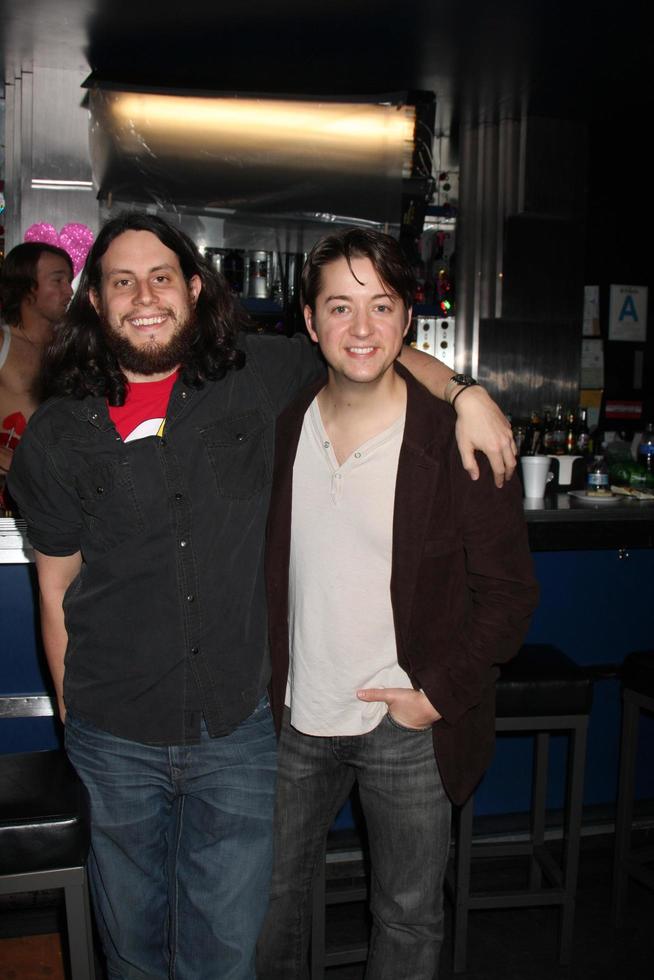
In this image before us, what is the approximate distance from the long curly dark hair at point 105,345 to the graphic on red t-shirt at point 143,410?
0.07 ft

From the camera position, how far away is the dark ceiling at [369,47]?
11.9 feet

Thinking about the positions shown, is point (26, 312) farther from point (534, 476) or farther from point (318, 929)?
point (318, 929)

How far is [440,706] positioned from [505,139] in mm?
4158

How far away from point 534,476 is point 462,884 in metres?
1.29

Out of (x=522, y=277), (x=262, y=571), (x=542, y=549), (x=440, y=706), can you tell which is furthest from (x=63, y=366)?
(x=522, y=277)

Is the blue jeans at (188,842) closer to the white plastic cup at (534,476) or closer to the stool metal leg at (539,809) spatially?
the stool metal leg at (539,809)

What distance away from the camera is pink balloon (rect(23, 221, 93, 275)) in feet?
14.7

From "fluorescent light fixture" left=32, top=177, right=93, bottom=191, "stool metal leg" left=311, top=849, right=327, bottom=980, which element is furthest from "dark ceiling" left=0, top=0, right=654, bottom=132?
"stool metal leg" left=311, top=849, right=327, bottom=980

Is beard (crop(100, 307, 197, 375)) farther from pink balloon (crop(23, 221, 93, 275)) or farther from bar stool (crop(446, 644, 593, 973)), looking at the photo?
pink balloon (crop(23, 221, 93, 275))

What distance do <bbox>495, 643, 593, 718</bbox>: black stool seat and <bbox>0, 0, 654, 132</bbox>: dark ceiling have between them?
2.84 metres

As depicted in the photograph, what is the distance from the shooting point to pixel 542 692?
2.28 meters

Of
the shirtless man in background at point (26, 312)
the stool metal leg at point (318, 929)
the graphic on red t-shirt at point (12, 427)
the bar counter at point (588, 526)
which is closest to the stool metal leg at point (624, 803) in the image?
the bar counter at point (588, 526)

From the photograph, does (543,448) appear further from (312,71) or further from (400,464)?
(400,464)

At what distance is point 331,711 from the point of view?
5.44 ft
